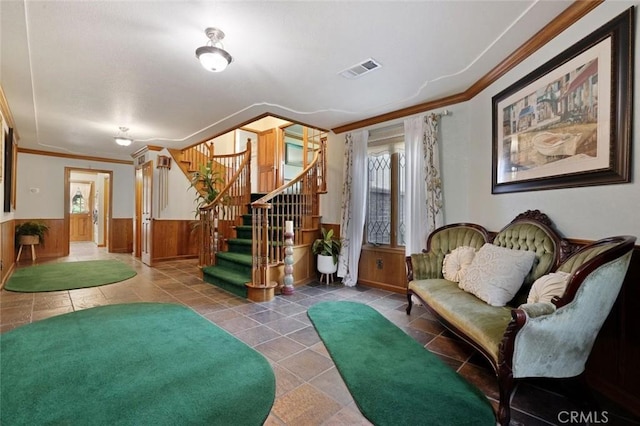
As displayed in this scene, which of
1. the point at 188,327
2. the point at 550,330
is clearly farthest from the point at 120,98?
the point at 550,330

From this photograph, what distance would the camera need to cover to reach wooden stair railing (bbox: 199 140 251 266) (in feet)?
15.8

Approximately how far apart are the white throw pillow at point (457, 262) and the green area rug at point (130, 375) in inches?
75.5

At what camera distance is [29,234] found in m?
6.15

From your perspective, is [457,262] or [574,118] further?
[457,262]

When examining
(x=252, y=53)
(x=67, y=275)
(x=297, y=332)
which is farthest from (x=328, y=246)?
(x=67, y=275)

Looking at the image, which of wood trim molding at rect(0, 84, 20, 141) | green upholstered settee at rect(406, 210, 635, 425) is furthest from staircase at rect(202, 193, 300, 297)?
wood trim molding at rect(0, 84, 20, 141)

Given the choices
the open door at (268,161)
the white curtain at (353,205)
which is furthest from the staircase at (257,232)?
the open door at (268,161)

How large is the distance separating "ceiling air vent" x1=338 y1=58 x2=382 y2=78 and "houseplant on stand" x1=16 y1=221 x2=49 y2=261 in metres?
7.56

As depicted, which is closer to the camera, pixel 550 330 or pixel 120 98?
pixel 550 330

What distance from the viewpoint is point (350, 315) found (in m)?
3.05

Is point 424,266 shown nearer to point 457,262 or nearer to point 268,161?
point 457,262

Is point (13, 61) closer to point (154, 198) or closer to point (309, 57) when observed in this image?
point (309, 57)

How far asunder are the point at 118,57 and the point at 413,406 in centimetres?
367

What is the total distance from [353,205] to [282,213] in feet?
3.62
